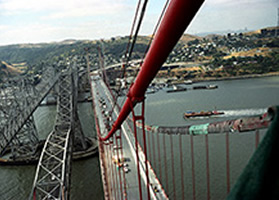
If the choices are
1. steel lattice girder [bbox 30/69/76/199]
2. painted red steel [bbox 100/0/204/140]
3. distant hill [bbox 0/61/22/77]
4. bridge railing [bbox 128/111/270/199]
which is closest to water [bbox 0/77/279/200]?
bridge railing [bbox 128/111/270/199]

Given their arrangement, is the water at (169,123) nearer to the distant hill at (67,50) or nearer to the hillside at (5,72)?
the hillside at (5,72)

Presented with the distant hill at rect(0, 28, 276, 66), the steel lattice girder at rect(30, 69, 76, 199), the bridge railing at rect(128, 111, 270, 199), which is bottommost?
the bridge railing at rect(128, 111, 270, 199)

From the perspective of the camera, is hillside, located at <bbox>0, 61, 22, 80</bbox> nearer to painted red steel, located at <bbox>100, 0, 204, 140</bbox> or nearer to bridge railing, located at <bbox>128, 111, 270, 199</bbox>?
bridge railing, located at <bbox>128, 111, 270, 199</bbox>

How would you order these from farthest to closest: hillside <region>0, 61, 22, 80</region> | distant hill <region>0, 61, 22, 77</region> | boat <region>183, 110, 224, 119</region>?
distant hill <region>0, 61, 22, 77</region> → hillside <region>0, 61, 22, 80</region> → boat <region>183, 110, 224, 119</region>

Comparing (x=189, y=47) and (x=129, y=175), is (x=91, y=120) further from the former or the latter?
(x=189, y=47)

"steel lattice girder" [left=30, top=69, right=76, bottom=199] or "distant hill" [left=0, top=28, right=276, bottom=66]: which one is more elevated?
"distant hill" [left=0, top=28, right=276, bottom=66]

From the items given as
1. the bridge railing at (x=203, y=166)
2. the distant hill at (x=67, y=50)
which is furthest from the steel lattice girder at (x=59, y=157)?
the distant hill at (x=67, y=50)

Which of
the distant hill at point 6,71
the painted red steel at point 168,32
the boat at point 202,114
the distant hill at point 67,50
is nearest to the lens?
the painted red steel at point 168,32

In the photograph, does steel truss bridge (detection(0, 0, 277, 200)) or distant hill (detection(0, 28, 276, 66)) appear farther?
distant hill (detection(0, 28, 276, 66))
